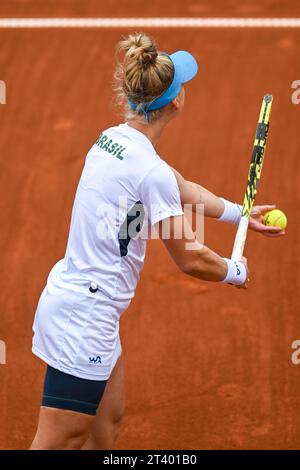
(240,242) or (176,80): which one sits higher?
(176,80)

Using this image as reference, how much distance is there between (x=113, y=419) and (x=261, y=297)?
2.18m

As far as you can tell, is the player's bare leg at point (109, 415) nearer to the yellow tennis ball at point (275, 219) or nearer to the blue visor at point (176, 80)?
the yellow tennis ball at point (275, 219)

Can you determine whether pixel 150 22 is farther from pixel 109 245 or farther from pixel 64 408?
pixel 64 408

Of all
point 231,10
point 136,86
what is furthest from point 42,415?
point 231,10

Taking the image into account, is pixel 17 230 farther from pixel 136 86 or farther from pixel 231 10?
pixel 231 10

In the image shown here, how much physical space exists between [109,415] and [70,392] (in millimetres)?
466

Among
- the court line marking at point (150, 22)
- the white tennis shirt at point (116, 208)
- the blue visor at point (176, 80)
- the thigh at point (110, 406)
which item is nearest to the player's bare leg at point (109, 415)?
the thigh at point (110, 406)

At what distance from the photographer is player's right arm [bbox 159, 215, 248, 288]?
3766 mm

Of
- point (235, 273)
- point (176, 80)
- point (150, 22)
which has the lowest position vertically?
point (235, 273)

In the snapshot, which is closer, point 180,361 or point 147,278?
point 180,361

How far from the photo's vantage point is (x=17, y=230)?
22.7 feet

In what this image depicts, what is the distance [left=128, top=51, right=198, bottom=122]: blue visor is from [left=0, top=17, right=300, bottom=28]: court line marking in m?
5.52

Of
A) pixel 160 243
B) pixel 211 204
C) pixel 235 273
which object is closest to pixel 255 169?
pixel 211 204

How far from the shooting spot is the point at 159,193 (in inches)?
146
